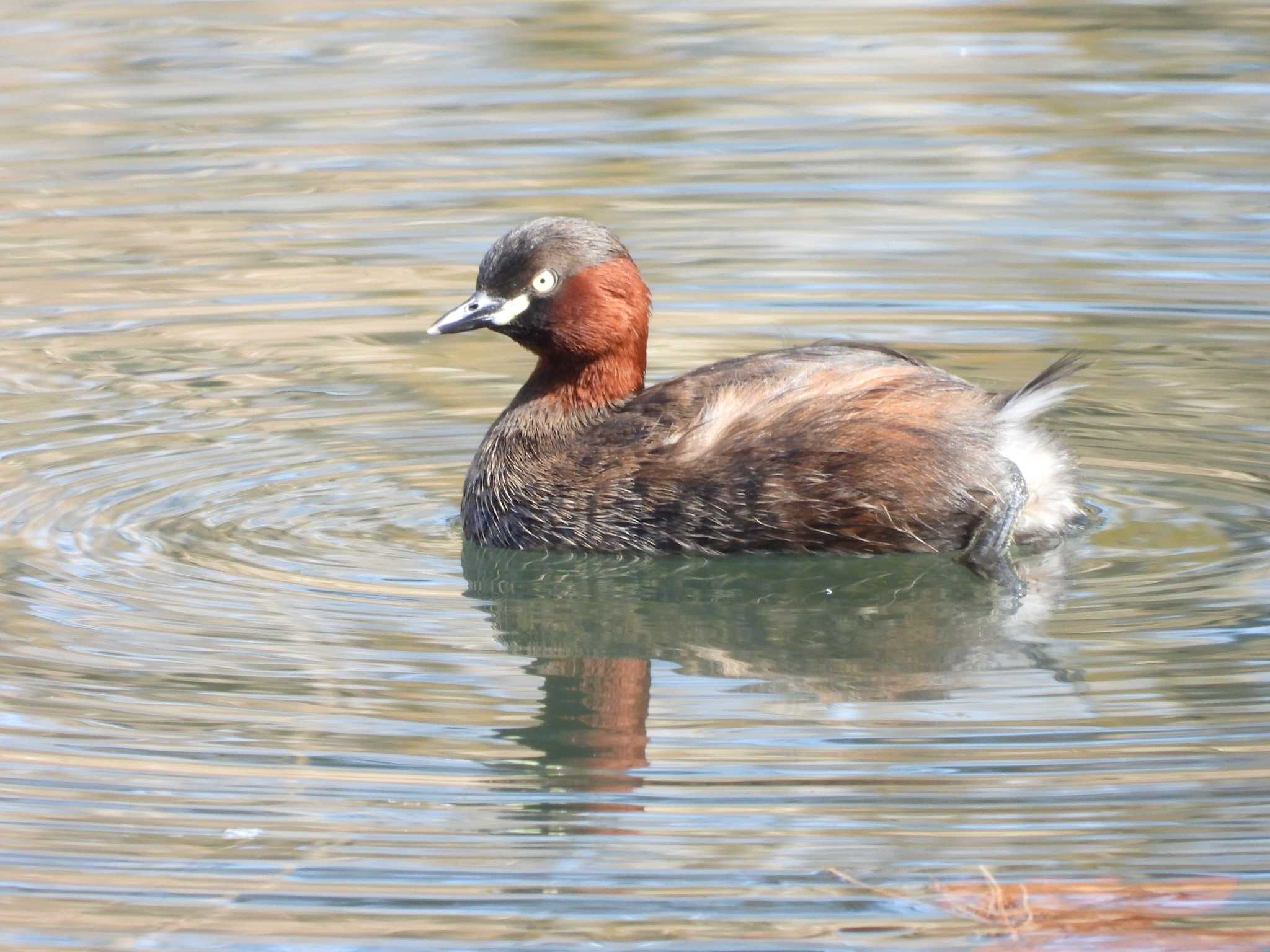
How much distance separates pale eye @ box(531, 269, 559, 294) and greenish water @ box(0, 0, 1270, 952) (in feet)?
2.60

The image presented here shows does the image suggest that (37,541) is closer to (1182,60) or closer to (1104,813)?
(1104,813)

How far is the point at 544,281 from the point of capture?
6.69m

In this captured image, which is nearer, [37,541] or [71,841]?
[71,841]

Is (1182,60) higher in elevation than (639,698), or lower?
higher

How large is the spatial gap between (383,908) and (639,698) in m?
1.21

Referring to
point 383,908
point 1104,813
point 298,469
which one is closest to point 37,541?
point 298,469

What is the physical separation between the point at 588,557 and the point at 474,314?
790 mm

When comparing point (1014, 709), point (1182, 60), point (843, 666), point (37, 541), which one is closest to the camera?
point (1014, 709)

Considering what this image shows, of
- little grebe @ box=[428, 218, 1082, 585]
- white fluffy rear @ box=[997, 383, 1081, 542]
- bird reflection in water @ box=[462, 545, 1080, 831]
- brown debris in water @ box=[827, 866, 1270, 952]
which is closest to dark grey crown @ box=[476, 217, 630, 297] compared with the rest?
little grebe @ box=[428, 218, 1082, 585]

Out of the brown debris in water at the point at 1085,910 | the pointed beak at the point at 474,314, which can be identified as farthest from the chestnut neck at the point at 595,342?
the brown debris in water at the point at 1085,910

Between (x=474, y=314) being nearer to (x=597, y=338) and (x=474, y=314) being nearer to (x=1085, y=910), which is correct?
(x=597, y=338)

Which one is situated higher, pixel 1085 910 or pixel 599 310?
pixel 599 310

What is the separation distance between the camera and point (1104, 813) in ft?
14.8

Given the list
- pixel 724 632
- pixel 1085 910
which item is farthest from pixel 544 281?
pixel 1085 910
